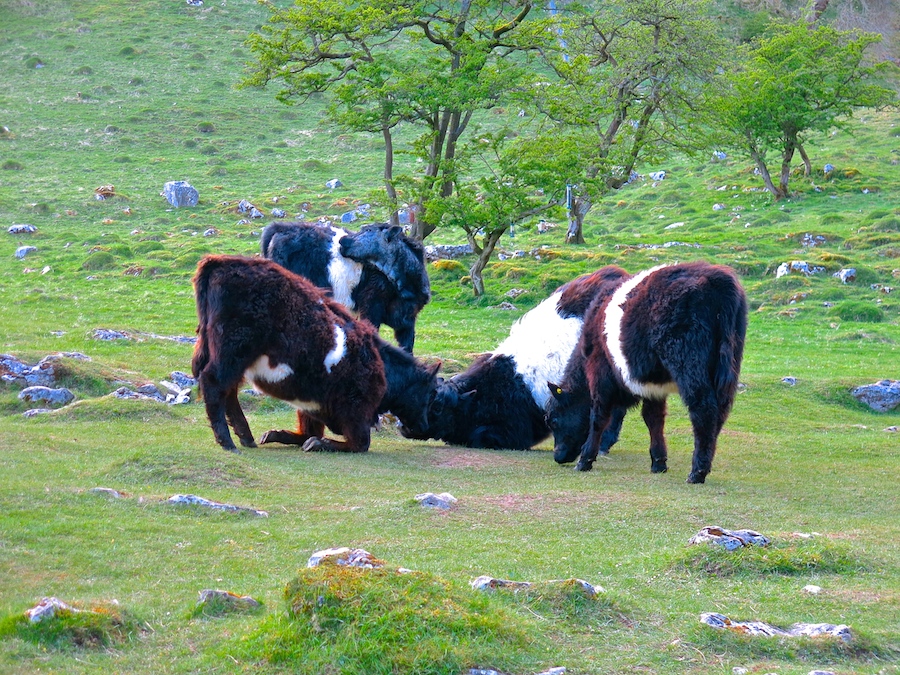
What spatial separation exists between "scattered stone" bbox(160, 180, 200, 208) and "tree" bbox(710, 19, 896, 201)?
60.4ft

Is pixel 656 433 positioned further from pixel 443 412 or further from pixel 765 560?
pixel 765 560

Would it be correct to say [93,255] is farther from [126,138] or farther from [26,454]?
[26,454]

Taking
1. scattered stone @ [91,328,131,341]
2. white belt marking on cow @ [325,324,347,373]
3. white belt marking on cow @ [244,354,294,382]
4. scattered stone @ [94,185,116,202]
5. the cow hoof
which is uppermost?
scattered stone @ [94,185,116,202]

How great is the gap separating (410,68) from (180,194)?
13827mm

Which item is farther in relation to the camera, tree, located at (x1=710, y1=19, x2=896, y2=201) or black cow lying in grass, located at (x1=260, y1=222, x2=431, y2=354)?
tree, located at (x1=710, y1=19, x2=896, y2=201)

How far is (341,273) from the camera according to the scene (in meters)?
15.1

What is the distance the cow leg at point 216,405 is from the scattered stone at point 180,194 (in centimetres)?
2500

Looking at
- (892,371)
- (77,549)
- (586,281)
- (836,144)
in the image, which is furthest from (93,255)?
(836,144)

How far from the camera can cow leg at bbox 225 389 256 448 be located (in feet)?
36.9

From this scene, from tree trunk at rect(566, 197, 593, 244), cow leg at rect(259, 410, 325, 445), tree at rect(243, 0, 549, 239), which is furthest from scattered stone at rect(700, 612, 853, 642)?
tree trunk at rect(566, 197, 593, 244)

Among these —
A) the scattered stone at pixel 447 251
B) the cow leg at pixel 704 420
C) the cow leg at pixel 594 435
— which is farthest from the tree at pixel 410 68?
the cow leg at pixel 704 420

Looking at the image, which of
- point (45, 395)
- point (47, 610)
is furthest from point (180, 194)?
point (47, 610)

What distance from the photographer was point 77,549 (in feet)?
21.1

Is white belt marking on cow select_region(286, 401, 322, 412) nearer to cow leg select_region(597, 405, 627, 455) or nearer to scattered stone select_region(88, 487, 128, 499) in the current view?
scattered stone select_region(88, 487, 128, 499)
